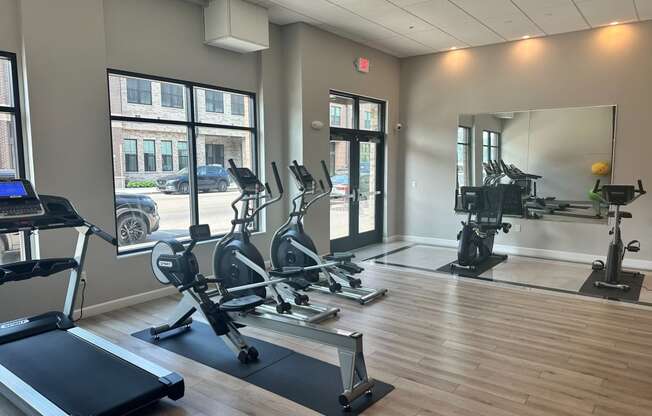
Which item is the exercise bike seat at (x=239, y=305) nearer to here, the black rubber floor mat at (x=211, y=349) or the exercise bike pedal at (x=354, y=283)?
the black rubber floor mat at (x=211, y=349)

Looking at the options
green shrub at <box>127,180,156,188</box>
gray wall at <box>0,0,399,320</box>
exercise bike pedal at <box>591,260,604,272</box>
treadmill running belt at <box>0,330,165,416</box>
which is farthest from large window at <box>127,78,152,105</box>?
exercise bike pedal at <box>591,260,604,272</box>

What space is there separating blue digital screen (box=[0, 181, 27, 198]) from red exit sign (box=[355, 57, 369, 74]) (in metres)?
5.23

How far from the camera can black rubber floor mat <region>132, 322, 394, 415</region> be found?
2879 mm

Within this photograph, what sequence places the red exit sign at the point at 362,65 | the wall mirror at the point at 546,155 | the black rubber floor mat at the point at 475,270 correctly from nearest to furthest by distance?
1. the black rubber floor mat at the point at 475,270
2. the wall mirror at the point at 546,155
3. the red exit sign at the point at 362,65

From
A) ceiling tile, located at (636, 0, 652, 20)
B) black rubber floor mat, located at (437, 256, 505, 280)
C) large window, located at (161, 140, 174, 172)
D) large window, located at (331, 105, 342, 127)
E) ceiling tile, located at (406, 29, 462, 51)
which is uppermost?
ceiling tile, located at (406, 29, 462, 51)

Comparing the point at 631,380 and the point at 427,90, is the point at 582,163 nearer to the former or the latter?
the point at 427,90

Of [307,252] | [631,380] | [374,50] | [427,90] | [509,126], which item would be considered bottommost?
[631,380]

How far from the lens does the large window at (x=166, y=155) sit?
5.17m

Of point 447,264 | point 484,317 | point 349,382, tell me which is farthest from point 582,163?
point 349,382

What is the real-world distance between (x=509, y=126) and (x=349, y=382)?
577 cm

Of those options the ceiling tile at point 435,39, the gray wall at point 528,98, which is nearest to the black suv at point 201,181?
the ceiling tile at point 435,39

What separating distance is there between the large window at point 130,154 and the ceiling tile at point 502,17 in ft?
13.4

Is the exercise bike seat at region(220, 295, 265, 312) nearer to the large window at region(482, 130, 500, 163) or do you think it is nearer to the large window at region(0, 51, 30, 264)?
the large window at region(0, 51, 30, 264)

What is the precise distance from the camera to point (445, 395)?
9.61 feet
